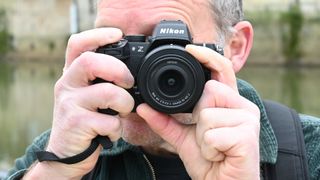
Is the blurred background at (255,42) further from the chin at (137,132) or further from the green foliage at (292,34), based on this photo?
the chin at (137,132)

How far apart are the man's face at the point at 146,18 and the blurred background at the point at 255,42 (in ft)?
40.1

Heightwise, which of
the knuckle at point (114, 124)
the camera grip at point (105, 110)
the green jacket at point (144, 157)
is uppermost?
the camera grip at point (105, 110)

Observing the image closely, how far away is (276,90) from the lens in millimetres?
13758

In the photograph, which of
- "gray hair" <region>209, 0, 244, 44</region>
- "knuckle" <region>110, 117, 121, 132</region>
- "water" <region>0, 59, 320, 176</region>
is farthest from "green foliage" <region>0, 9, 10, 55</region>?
"knuckle" <region>110, 117, 121, 132</region>

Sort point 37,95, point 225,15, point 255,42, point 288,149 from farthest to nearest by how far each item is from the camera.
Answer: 1. point 255,42
2. point 37,95
3. point 225,15
4. point 288,149

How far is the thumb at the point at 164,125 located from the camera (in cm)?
139

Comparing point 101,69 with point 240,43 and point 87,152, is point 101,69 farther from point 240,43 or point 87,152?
point 240,43

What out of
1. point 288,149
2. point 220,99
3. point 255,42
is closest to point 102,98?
point 220,99

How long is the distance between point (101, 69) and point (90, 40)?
0.09m

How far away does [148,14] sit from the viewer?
5.13 feet

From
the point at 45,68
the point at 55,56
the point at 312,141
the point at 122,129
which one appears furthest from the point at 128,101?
the point at 55,56

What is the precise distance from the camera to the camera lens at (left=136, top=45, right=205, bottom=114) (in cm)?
136

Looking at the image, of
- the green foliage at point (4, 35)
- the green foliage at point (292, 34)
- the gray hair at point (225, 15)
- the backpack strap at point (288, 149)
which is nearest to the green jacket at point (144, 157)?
the backpack strap at point (288, 149)

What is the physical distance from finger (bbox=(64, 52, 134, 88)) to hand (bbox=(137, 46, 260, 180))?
71 millimetres
